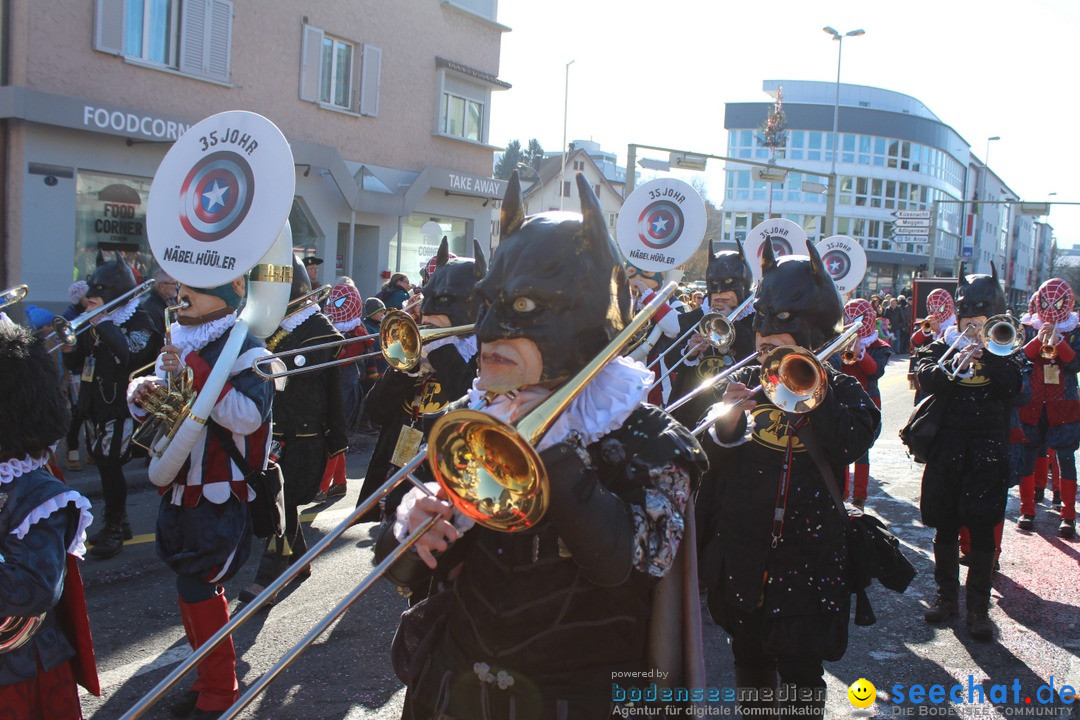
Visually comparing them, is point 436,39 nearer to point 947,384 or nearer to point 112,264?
point 112,264

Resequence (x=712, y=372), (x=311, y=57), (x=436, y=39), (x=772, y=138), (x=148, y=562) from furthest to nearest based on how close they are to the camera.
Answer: (x=772, y=138), (x=436, y=39), (x=311, y=57), (x=712, y=372), (x=148, y=562)

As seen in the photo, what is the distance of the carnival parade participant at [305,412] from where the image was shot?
6.02 m

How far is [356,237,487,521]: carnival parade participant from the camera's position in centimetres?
480

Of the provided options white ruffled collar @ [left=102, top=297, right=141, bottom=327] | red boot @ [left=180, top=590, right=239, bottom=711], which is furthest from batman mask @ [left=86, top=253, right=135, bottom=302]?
red boot @ [left=180, top=590, right=239, bottom=711]

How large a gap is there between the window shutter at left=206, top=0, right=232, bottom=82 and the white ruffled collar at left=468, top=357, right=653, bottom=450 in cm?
1447

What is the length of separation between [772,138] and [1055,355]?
38450mm

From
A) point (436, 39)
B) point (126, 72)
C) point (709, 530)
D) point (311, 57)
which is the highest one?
point (436, 39)

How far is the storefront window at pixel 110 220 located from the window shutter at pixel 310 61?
386 centimetres

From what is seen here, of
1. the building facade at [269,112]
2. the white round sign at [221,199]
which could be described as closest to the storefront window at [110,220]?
the building facade at [269,112]

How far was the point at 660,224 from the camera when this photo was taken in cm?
838

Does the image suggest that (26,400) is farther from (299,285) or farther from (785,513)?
(299,285)

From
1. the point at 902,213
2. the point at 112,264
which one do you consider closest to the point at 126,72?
the point at 112,264

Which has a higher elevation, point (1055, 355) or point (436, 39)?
point (436, 39)

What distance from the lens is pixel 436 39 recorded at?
1981 centimetres
